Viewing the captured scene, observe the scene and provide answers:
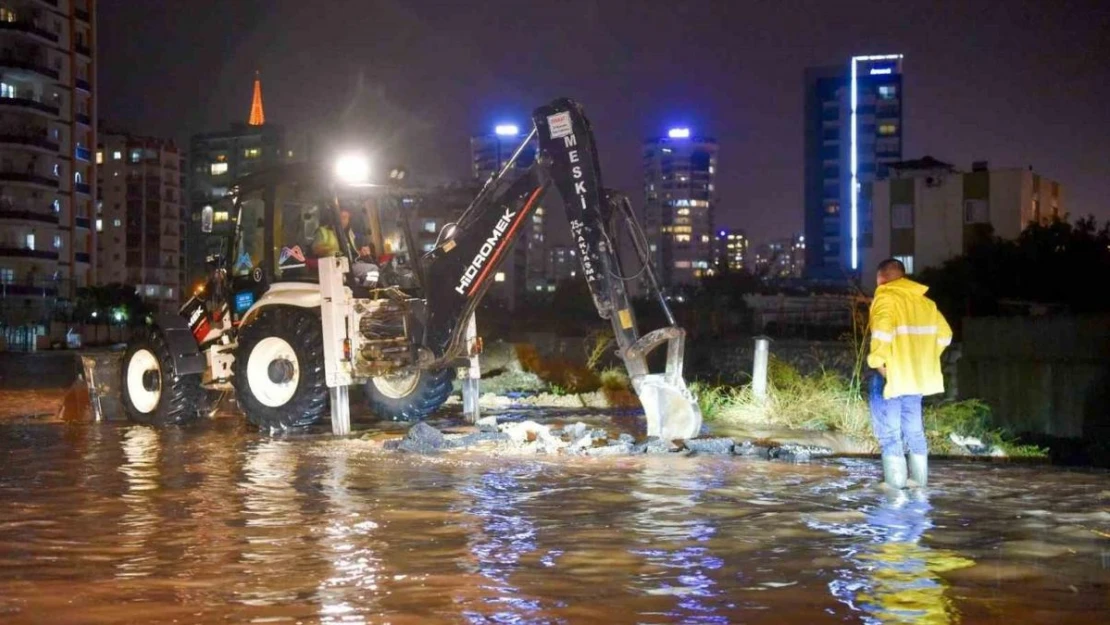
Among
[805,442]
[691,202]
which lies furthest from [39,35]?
[691,202]

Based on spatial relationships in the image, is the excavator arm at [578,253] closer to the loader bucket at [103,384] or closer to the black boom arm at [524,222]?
the black boom arm at [524,222]

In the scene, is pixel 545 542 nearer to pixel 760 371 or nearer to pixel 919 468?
pixel 919 468

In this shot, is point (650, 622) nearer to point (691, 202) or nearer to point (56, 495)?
point (56, 495)

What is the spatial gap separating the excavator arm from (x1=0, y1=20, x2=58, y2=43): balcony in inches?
3148

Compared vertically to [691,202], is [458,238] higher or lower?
lower

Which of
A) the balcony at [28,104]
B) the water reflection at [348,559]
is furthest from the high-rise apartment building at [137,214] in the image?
the water reflection at [348,559]

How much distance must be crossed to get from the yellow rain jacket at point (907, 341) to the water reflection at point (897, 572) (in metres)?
1.31

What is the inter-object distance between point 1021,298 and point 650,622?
38095mm

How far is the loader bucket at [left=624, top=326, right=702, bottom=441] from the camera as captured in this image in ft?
42.3

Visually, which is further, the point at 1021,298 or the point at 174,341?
the point at 1021,298

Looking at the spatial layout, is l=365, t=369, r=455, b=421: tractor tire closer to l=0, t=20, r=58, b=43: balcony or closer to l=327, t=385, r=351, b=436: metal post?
l=327, t=385, r=351, b=436: metal post

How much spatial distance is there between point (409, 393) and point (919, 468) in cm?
765

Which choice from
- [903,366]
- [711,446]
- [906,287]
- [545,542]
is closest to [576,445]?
[711,446]

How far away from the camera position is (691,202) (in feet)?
603
